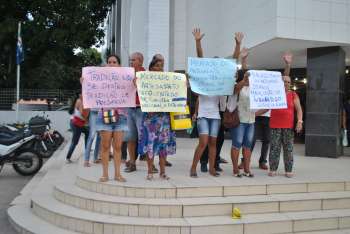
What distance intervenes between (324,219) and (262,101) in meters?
1.87

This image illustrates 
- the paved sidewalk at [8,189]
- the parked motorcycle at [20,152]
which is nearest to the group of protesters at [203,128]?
the paved sidewalk at [8,189]

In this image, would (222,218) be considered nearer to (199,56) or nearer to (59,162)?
(199,56)

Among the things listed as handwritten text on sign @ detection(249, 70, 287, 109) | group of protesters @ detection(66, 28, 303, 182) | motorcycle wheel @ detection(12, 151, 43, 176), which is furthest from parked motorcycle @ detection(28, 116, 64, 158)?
handwritten text on sign @ detection(249, 70, 287, 109)

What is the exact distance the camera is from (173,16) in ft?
46.1

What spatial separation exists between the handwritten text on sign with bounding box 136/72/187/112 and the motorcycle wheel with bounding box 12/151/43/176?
4410 mm

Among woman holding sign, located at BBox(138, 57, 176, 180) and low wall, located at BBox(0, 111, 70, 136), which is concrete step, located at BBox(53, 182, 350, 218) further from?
low wall, located at BBox(0, 111, 70, 136)

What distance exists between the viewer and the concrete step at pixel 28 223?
4.90m

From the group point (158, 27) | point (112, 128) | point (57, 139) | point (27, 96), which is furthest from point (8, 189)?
point (27, 96)

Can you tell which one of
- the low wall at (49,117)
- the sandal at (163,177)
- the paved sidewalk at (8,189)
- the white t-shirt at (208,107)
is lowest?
the paved sidewalk at (8,189)

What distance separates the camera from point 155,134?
5570 mm

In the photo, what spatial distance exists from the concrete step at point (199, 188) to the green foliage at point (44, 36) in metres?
17.4

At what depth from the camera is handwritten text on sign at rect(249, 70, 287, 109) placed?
591cm

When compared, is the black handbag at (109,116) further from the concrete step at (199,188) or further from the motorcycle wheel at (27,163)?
the motorcycle wheel at (27,163)

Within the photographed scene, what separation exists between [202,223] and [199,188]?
63cm
